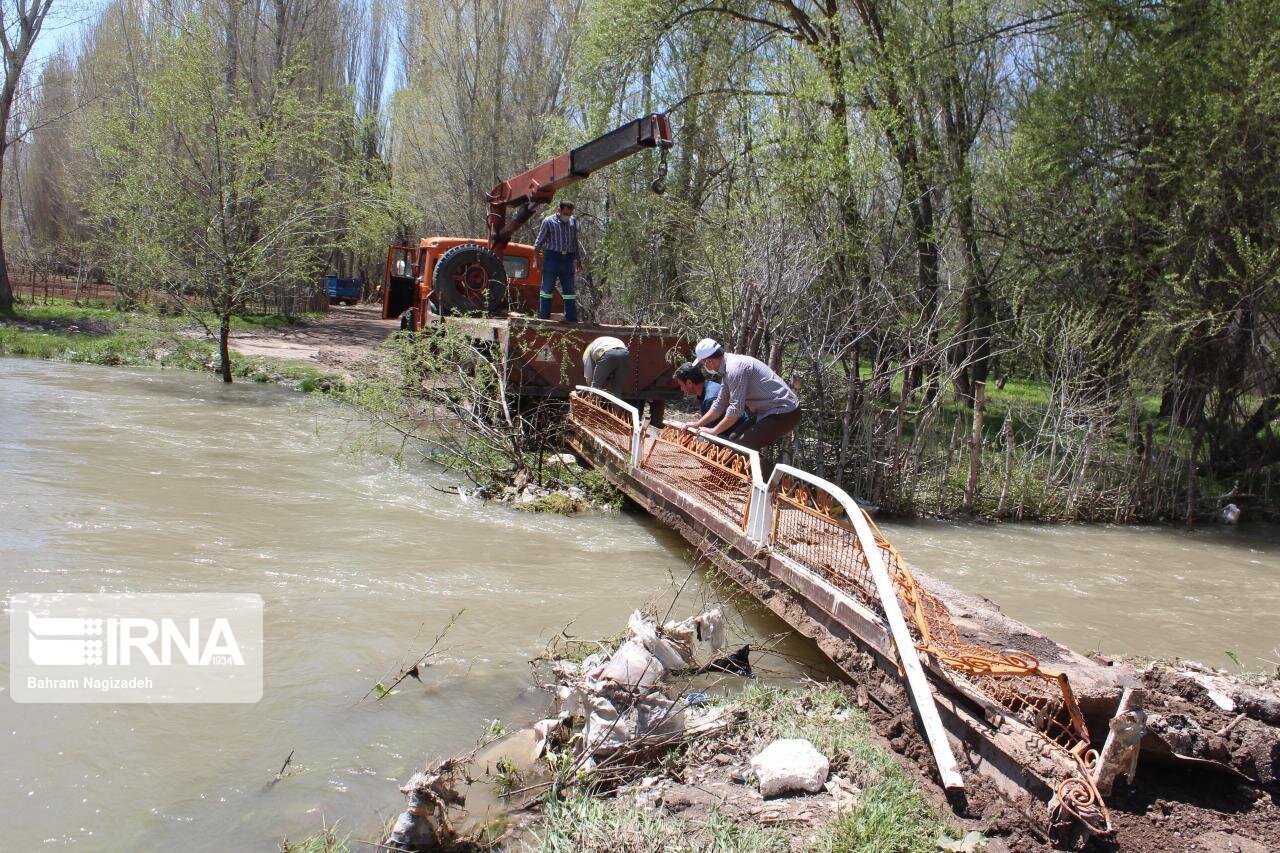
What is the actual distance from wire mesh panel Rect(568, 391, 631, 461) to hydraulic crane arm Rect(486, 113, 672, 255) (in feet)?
9.58

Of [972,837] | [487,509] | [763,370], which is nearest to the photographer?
[972,837]

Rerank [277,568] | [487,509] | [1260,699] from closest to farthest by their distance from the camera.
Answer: [1260,699] → [277,568] → [487,509]

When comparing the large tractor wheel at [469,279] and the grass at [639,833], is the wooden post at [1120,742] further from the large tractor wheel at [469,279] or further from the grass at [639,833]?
the large tractor wheel at [469,279]

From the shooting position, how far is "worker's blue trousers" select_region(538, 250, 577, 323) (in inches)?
473

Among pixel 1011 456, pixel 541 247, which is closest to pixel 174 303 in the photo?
pixel 541 247

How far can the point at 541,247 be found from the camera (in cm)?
1183

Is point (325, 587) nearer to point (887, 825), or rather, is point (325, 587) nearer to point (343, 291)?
point (887, 825)

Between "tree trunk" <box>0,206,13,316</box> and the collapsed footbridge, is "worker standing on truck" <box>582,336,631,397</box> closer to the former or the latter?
the collapsed footbridge

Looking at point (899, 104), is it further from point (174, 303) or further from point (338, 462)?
point (174, 303)

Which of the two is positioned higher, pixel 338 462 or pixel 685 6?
pixel 685 6

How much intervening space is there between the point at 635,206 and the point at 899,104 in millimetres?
5094

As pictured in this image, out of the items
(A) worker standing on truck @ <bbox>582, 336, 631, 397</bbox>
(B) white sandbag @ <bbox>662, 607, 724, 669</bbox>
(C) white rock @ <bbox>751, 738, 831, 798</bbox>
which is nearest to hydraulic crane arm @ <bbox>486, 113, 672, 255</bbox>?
(A) worker standing on truck @ <bbox>582, 336, 631, 397</bbox>

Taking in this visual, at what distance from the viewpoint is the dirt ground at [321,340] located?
2059cm

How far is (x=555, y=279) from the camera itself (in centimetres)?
1217
